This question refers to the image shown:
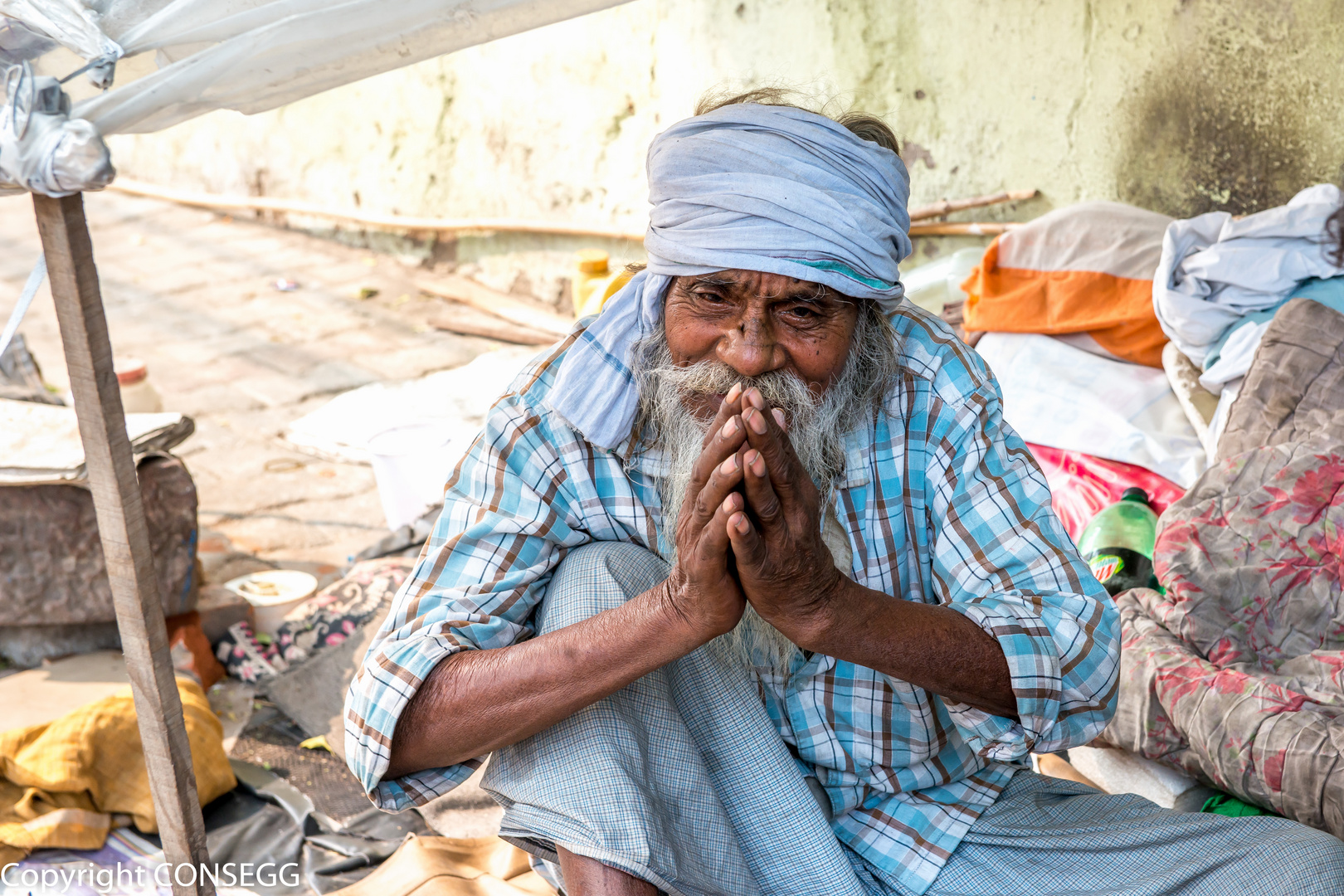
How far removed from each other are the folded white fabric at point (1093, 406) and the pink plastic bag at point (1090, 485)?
0.03m

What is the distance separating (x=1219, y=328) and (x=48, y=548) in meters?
3.57

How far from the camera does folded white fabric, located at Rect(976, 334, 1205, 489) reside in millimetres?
3551

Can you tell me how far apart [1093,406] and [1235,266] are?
1.88 feet

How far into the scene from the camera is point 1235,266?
11.7 feet

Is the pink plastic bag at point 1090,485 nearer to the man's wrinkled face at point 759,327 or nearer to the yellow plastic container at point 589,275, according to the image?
the man's wrinkled face at point 759,327

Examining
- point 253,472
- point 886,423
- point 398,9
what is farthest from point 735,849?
point 253,472

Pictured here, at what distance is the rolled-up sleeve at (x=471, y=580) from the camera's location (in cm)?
178

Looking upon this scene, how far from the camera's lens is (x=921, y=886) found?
6.38ft

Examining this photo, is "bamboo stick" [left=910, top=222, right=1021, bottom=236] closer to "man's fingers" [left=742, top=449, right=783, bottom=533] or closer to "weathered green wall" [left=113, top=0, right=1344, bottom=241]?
"weathered green wall" [left=113, top=0, right=1344, bottom=241]

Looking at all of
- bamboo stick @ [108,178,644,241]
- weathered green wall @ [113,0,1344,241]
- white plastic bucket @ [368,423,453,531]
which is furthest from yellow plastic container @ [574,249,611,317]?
white plastic bucket @ [368,423,453,531]

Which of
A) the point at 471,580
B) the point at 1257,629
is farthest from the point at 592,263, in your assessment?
the point at 471,580

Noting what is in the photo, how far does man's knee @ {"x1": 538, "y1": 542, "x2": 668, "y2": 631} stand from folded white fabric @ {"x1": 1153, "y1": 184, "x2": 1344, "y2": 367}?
234cm

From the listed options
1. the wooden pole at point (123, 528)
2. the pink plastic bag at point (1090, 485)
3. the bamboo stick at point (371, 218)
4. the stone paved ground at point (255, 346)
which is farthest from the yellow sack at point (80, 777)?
the bamboo stick at point (371, 218)

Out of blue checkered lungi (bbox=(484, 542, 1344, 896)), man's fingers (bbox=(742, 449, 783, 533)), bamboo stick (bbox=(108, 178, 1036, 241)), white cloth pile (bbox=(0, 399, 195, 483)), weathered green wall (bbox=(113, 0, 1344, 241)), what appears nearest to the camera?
man's fingers (bbox=(742, 449, 783, 533))
